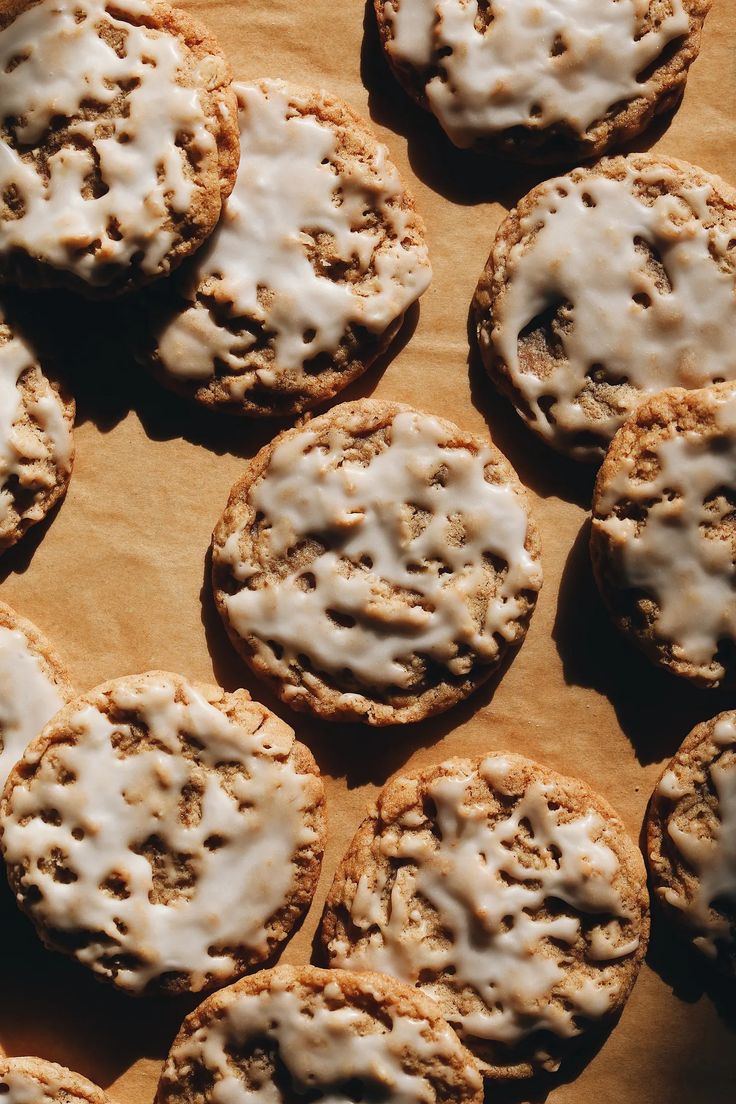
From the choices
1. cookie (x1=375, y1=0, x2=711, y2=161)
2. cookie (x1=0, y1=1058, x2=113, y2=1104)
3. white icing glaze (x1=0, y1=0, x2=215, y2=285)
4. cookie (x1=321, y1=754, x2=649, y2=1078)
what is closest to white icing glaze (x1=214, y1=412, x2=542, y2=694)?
cookie (x1=321, y1=754, x2=649, y2=1078)

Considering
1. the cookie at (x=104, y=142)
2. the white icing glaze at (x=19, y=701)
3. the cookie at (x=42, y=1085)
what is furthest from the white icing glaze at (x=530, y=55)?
the cookie at (x=42, y=1085)

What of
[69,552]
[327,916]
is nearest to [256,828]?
[327,916]

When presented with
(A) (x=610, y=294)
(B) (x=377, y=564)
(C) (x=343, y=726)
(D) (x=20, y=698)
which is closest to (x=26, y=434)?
(D) (x=20, y=698)

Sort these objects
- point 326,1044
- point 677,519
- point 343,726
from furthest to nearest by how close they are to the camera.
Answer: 1. point 343,726
2. point 677,519
3. point 326,1044

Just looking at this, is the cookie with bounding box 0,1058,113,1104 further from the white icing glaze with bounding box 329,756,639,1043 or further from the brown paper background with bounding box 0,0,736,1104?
the white icing glaze with bounding box 329,756,639,1043

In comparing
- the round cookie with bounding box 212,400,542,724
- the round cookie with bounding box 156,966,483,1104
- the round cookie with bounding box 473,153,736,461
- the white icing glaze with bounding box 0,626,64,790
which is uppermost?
the round cookie with bounding box 473,153,736,461

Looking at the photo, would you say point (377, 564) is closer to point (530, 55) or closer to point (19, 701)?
point (19, 701)

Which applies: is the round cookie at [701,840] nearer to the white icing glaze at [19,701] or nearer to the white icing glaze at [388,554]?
the white icing glaze at [388,554]
